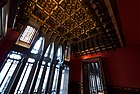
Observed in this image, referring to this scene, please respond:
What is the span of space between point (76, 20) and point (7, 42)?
279cm

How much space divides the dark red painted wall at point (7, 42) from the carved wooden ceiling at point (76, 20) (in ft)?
1.20

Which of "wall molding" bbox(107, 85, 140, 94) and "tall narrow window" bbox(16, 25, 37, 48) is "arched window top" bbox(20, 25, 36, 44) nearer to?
"tall narrow window" bbox(16, 25, 37, 48)

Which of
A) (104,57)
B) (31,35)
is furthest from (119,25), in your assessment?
(31,35)

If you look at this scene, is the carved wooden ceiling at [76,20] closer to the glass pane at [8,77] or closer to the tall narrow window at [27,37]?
the tall narrow window at [27,37]

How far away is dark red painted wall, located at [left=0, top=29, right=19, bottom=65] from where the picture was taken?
260 centimetres

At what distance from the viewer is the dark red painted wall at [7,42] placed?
260cm

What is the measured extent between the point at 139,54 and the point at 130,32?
1172mm

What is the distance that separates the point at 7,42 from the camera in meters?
2.77

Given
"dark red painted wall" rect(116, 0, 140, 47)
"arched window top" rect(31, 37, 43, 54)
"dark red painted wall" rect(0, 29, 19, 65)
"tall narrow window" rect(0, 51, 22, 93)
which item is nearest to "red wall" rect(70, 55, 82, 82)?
"arched window top" rect(31, 37, 43, 54)

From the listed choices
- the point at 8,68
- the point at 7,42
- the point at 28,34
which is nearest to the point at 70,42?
the point at 28,34

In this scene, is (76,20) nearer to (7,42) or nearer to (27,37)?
(27,37)

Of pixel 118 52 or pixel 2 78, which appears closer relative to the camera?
pixel 2 78

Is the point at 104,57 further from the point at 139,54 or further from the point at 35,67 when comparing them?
the point at 35,67

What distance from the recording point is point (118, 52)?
13.0 ft
